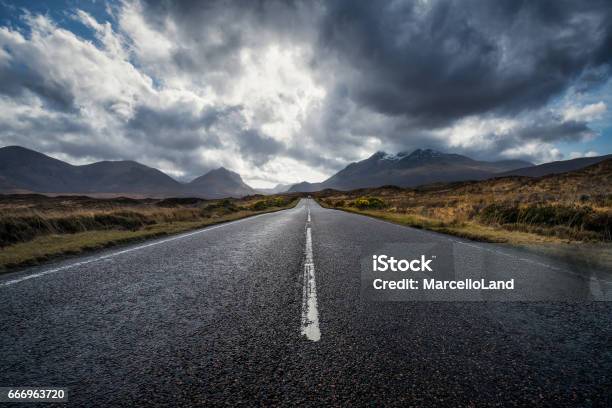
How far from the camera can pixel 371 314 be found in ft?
11.3

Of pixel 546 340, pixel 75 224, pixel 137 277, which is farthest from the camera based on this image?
pixel 75 224

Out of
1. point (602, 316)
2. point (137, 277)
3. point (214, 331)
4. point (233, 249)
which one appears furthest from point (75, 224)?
point (602, 316)

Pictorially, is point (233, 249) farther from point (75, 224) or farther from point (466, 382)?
Result: point (75, 224)

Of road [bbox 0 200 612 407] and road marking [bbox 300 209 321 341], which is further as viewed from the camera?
road marking [bbox 300 209 321 341]

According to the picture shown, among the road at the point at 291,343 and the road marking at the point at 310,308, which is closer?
the road at the point at 291,343

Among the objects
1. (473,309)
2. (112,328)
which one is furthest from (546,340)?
(112,328)

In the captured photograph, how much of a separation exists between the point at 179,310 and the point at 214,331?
2.88 ft

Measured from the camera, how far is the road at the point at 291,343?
2002mm

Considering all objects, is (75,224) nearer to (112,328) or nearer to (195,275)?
(195,275)

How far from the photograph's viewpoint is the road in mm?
2002

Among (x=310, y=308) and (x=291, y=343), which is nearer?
(x=291, y=343)

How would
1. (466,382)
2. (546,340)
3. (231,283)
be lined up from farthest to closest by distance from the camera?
(231,283)
(546,340)
(466,382)

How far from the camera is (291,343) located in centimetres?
269

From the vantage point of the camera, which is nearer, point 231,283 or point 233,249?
point 231,283
